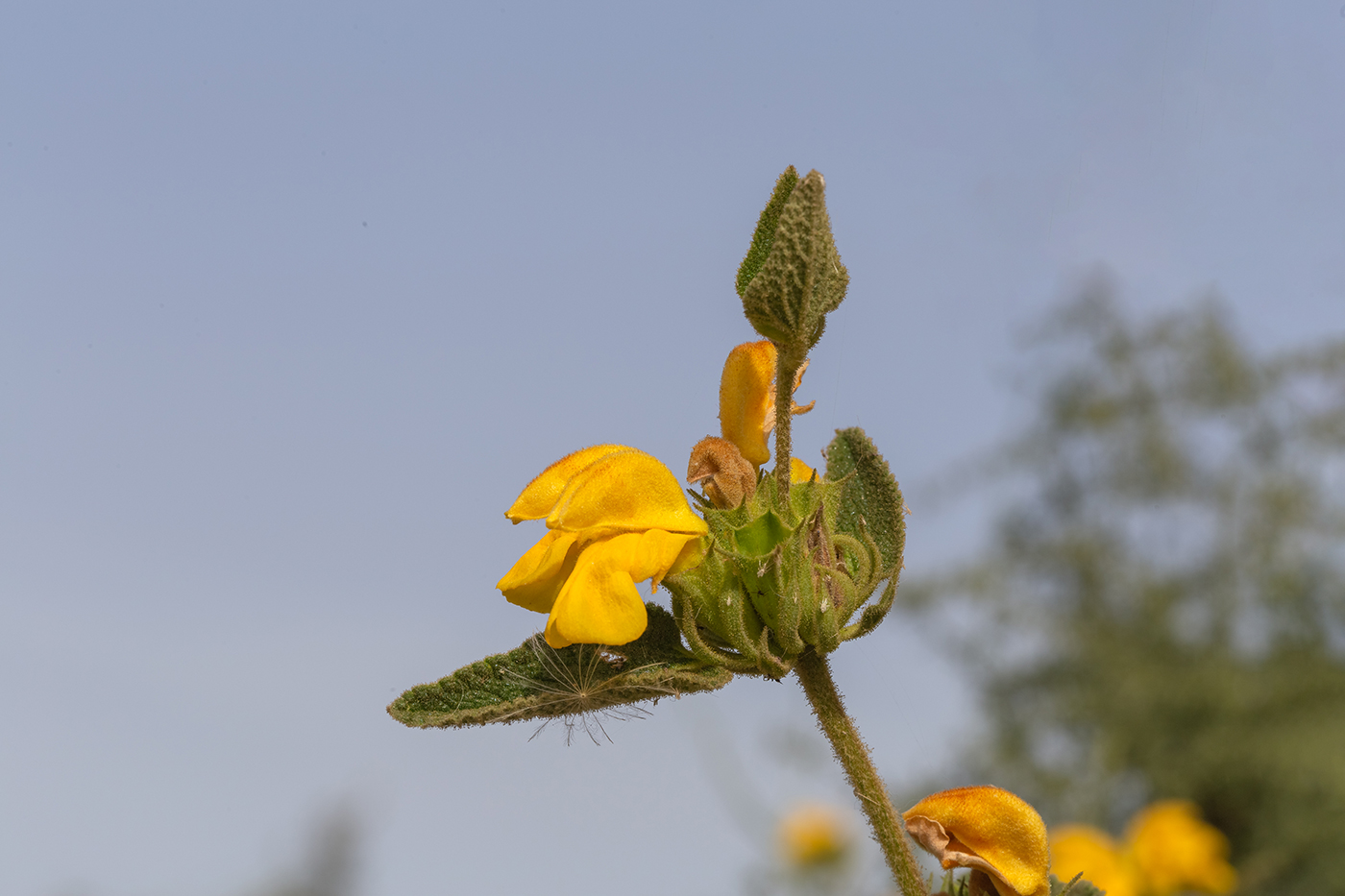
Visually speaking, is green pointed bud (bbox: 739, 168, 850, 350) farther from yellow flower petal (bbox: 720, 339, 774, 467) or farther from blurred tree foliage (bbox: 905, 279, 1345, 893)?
blurred tree foliage (bbox: 905, 279, 1345, 893)

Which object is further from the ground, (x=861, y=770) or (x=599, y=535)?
(x=599, y=535)

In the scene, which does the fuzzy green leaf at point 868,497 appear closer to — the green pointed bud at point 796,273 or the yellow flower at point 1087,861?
the green pointed bud at point 796,273

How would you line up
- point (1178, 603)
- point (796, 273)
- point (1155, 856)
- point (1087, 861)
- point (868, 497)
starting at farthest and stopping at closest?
point (1178, 603) < point (1155, 856) < point (1087, 861) < point (868, 497) < point (796, 273)

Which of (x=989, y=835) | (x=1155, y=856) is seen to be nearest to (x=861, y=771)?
(x=989, y=835)

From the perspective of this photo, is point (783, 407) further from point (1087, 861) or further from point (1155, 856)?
point (1155, 856)

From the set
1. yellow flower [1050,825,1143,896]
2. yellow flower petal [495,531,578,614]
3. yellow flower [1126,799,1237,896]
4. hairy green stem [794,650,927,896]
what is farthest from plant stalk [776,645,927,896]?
yellow flower [1126,799,1237,896]

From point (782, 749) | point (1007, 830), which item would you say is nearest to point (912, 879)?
point (1007, 830)

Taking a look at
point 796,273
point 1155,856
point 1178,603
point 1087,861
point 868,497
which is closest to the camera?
point 796,273

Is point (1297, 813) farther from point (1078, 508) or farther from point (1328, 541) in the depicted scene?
point (1078, 508)
